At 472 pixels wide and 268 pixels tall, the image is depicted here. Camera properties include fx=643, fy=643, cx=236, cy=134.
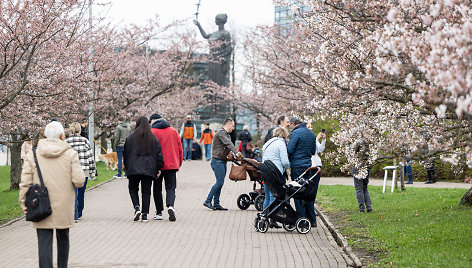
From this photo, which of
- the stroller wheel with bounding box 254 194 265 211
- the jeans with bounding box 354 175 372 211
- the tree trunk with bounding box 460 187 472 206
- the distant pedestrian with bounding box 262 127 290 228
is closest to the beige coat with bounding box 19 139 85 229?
the distant pedestrian with bounding box 262 127 290 228

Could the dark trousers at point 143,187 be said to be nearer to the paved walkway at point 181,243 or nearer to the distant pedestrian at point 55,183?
the paved walkway at point 181,243

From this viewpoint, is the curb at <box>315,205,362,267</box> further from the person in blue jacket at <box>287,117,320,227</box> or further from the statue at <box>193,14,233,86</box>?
the statue at <box>193,14,233,86</box>

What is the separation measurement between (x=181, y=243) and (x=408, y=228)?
3.58 meters

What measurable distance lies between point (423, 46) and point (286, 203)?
494 centimetres

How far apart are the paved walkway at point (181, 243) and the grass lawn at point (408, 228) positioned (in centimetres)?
49

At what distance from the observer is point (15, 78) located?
14.3 meters

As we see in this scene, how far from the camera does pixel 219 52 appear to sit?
36125mm

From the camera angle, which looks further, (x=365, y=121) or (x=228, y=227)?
(x=228, y=227)

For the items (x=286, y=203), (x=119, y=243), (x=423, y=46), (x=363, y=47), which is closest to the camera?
(x=423, y=46)

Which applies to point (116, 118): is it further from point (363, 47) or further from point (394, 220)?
point (363, 47)

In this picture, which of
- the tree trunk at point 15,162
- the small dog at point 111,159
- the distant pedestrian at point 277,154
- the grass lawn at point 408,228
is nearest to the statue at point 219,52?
the small dog at point 111,159

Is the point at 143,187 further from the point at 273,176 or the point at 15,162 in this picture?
the point at 15,162

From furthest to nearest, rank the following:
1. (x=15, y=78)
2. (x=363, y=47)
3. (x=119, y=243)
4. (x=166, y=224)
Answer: (x=15, y=78), (x=166, y=224), (x=119, y=243), (x=363, y=47)

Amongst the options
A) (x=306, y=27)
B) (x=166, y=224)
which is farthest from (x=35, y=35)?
(x=306, y=27)
